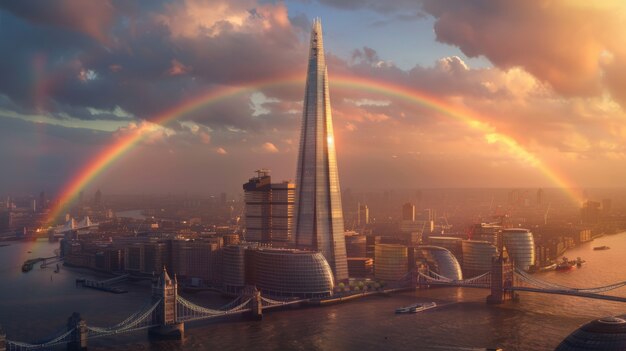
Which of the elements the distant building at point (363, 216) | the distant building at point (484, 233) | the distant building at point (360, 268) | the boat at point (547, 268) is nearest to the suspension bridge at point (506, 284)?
the distant building at point (360, 268)

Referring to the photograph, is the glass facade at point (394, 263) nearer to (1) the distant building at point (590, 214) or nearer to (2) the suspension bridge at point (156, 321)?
(2) the suspension bridge at point (156, 321)

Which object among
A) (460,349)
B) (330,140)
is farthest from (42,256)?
(460,349)

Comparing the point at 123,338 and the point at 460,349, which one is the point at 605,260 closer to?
the point at 460,349

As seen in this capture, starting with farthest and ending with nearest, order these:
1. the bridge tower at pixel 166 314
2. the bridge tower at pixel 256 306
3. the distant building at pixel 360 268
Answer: the distant building at pixel 360 268, the bridge tower at pixel 256 306, the bridge tower at pixel 166 314

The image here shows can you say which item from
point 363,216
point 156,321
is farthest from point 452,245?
point 363,216

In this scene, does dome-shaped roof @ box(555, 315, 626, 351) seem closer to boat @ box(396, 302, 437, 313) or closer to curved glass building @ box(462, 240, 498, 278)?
boat @ box(396, 302, 437, 313)

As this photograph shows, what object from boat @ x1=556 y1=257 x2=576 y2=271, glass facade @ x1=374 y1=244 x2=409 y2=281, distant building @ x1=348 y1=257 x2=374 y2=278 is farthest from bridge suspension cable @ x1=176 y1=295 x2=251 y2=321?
boat @ x1=556 y1=257 x2=576 y2=271
